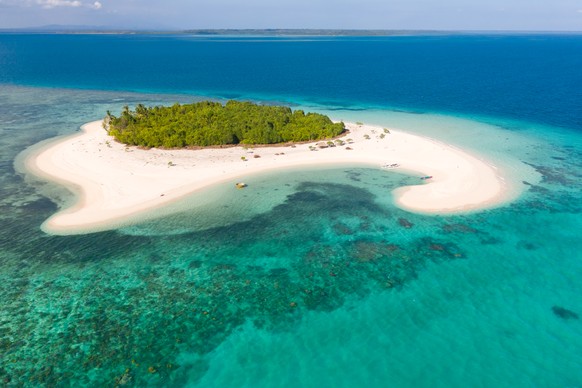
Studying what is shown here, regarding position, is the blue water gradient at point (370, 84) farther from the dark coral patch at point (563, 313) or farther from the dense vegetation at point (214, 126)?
the dark coral patch at point (563, 313)

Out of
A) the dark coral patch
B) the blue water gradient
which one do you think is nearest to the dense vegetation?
the blue water gradient

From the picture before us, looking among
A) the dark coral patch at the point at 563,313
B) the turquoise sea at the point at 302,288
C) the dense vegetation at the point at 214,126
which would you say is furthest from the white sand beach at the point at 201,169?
the dark coral patch at the point at 563,313

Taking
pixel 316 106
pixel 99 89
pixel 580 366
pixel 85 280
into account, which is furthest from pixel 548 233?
pixel 99 89

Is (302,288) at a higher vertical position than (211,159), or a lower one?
lower

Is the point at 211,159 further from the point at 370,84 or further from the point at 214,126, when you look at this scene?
the point at 370,84

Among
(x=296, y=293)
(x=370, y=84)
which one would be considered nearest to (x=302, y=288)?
(x=296, y=293)
